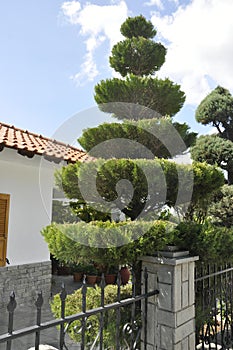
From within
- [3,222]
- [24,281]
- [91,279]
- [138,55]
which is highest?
[138,55]

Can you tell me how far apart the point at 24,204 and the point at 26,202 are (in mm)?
69

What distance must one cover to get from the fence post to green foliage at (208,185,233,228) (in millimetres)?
4028

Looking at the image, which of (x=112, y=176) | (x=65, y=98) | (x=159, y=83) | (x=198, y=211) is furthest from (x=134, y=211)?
(x=65, y=98)

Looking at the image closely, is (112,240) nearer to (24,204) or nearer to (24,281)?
(24,204)

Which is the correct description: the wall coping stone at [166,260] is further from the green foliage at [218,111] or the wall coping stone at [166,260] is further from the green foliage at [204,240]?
the green foliage at [218,111]

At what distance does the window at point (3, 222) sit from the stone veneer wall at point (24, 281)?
30 centimetres

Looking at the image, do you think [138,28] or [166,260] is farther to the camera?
[138,28]

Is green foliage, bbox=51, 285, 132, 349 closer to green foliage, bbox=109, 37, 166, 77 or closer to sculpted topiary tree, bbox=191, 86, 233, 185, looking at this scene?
green foliage, bbox=109, 37, 166, 77

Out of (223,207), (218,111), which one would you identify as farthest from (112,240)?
(218,111)

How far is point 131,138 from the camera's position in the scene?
11.3ft

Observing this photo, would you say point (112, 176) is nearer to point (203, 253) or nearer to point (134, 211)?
point (134, 211)

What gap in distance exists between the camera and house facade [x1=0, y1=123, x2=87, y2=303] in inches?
233

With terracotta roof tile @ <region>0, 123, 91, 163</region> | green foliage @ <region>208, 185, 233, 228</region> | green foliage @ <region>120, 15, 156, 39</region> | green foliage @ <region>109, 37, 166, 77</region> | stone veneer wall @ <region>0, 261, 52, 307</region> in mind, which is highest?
green foliage @ <region>120, 15, 156, 39</region>

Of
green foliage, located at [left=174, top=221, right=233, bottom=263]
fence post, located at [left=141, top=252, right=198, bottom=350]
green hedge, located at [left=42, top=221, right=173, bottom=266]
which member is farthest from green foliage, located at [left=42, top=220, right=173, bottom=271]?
green foliage, located at [left=174, top=221, right=233, bottom=263]
